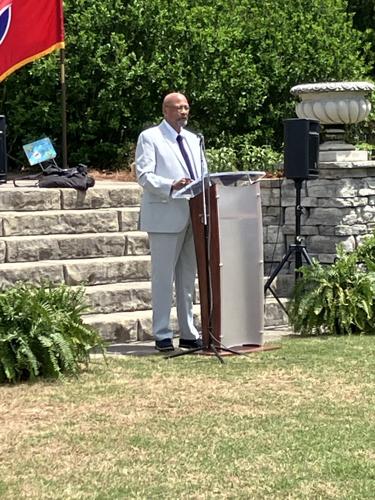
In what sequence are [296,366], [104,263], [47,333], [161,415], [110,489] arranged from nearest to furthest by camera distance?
[110,489]
[161,415]
[47,333]
[296,366]
[104,263]

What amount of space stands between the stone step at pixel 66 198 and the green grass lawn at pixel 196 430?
3.21 metres

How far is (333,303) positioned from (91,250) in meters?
2.40

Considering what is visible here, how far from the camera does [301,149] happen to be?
10008 mm

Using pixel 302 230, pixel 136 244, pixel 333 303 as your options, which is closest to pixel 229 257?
pixel 333 303

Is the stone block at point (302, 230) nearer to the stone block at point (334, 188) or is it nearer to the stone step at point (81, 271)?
the stone block at point (334, 188)

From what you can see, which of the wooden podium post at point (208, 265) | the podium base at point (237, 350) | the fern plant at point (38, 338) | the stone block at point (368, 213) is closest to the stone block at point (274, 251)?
the stone block at point (368, 213)

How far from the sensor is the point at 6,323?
673cm

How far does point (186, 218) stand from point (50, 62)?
6.05 m

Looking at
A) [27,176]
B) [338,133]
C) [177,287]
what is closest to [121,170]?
[27,176]

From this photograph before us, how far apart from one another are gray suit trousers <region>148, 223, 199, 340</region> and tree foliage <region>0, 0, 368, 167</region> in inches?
228

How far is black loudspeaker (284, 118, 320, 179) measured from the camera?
9.96m

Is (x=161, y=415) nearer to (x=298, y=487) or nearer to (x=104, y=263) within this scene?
(x=298, y=487)

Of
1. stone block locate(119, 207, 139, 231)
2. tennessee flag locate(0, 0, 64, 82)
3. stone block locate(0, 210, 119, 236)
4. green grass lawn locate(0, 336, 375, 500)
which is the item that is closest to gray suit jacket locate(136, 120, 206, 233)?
green grass lawn locate(0, 336, 375, 500)

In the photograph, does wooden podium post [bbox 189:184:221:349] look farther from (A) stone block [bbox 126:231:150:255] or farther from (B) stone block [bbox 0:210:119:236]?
(B) stone block [bbox 0:210:119:236]
